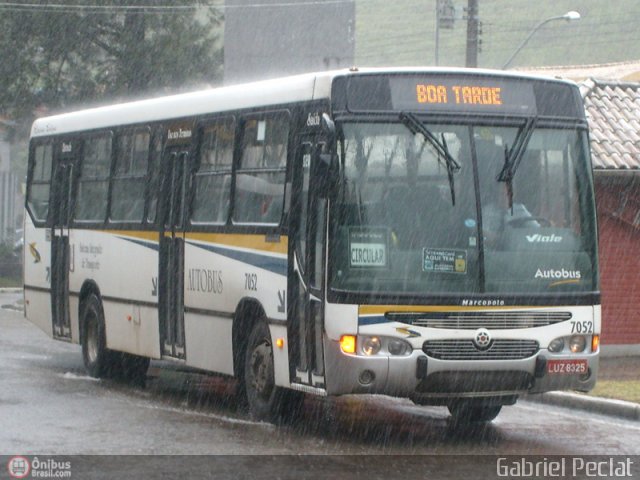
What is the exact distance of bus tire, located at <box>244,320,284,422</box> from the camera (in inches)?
526

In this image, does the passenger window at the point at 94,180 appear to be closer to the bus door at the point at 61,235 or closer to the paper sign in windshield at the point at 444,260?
the bus door at the point at 61,235

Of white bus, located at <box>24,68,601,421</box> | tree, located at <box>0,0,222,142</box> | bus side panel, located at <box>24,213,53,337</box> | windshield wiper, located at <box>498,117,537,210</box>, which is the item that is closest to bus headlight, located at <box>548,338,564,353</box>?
white bus, located at <box>24,68,601,421</box>

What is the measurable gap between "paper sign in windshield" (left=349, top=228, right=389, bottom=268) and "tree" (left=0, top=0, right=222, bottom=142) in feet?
111

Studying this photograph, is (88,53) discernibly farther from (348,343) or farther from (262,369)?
(348,343)

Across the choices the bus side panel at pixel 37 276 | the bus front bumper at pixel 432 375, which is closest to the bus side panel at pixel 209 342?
the bus front bumper at pixel 432 375

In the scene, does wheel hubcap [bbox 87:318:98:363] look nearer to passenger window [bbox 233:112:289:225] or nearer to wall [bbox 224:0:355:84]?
passenger window [bbox 233:112:289:225]

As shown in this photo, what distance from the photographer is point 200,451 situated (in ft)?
37.8

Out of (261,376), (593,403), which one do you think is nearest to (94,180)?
(261,376)

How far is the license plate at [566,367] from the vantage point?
12359 mm

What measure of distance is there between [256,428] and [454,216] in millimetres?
2600

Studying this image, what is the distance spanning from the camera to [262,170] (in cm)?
1373

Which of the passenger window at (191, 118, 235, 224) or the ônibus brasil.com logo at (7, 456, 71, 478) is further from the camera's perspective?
the passenger window at (191, 118, 235, 224)

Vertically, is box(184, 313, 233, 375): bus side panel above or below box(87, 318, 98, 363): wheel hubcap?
above

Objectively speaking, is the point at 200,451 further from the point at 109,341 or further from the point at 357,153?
the point at 109,341
